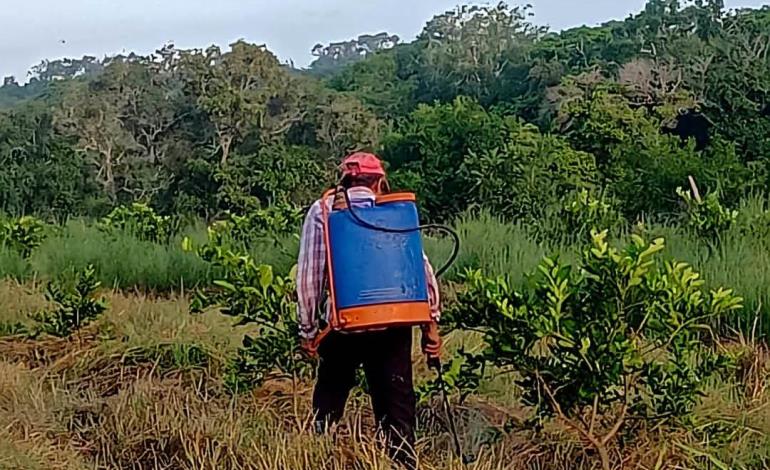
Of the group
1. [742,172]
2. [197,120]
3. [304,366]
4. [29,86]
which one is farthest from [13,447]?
[29,86]

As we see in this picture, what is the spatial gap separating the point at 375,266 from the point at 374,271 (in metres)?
0.02

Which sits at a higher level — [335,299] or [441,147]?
[335,299]

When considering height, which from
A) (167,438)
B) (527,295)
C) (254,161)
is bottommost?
(254,161)

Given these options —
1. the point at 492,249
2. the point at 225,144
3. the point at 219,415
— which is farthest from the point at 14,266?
the point at 225,144

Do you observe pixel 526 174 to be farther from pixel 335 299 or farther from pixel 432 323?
pixel 335 299

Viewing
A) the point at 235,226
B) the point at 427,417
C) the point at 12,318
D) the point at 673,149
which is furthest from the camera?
the point at 673,149

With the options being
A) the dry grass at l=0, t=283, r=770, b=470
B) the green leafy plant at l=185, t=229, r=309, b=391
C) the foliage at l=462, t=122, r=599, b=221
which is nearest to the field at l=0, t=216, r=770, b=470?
the dry grass at l=0, t=283, r=770, b=470

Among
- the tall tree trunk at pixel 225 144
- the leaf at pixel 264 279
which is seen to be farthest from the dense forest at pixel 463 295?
the tall tree trunk at pixel 225 144

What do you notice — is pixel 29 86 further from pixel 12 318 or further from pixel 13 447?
pixel 13 447

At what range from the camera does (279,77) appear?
91.0 ft

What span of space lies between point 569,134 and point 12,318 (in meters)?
16.5

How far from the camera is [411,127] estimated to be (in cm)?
2245

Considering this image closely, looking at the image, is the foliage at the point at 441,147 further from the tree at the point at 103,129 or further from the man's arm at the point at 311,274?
the man's arm at the point at 311,274

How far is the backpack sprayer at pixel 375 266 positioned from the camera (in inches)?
139
